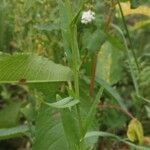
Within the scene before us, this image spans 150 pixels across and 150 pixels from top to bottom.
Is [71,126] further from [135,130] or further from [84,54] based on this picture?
[135,130]

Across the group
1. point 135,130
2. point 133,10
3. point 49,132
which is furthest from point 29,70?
point 133,10

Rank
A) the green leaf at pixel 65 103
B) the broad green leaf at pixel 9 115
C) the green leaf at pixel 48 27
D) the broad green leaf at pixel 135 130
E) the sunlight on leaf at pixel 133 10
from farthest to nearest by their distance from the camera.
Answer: the broad green leaf at pixel 9 115
the sunlight on leaf at pixel 133 10
the broad green leaf at pixel 135 130
the green leaf at pixel 48 27
the green leaf at pixel 65 103

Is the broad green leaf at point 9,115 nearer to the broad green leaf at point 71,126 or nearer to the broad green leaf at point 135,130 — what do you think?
the broad green leaf at point 135,130

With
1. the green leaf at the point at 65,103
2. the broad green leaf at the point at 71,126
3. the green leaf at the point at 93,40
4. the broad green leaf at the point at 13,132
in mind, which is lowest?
the broad green leaf at the point at 13,132

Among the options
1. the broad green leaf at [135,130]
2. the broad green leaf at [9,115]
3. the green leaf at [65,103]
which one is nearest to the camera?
the green leaf at [65,103]

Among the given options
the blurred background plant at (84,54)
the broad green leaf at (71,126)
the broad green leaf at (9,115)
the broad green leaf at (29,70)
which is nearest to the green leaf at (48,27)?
the blurred background plant at (84,54)

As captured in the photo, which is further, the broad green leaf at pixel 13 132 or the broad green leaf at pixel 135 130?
the broad green leaf at pixel 135 130

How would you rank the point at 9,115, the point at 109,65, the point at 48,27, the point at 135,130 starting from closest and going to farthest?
the point at 48,27 < the point at 135,130 < the point at 109,65 < the point at 9,115

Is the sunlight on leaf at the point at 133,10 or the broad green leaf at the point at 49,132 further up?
the sunlight on leaf at the point at 133,10
